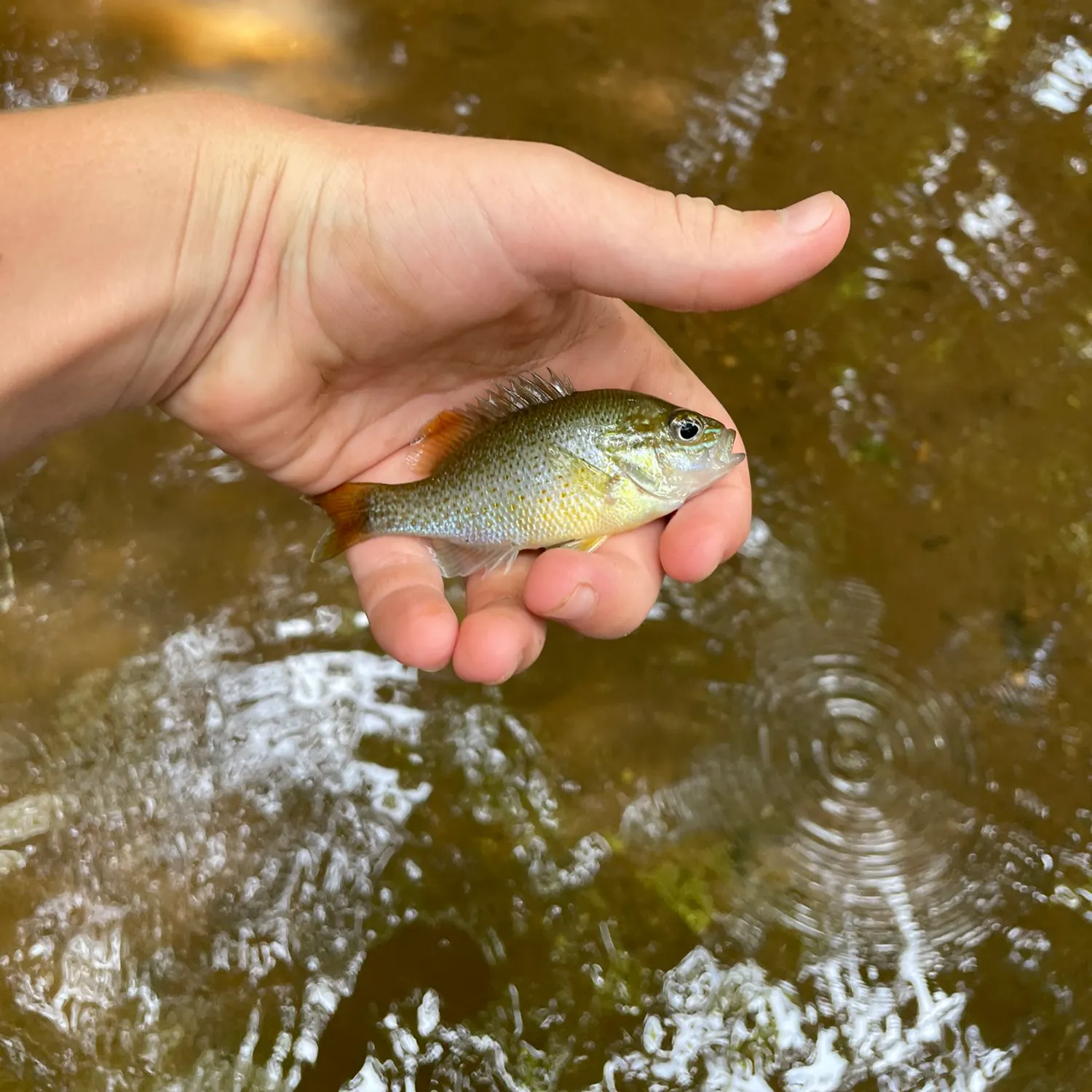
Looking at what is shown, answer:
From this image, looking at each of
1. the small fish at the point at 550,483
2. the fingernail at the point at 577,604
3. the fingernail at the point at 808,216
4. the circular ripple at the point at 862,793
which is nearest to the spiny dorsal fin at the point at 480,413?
the small fish at the point at 550,483

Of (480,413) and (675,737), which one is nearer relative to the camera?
(480,413)

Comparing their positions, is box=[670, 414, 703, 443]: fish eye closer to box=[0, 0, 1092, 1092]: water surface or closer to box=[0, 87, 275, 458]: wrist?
box=[0, 0, 1092, 1092]: water surface

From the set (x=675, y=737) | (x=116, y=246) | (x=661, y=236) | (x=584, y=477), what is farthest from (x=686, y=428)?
(x=116, y=246)

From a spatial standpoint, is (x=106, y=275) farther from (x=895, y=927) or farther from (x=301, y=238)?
(x=895, y=927)

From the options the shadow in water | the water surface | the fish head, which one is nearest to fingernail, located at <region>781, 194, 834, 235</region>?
Result: the fish head

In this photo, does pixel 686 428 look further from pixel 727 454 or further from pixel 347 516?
pixel 347 516

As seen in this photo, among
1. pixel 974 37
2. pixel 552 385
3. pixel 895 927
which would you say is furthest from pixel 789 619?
pixel 974 37

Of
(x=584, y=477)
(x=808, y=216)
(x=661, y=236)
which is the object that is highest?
(x=808, y=216)
